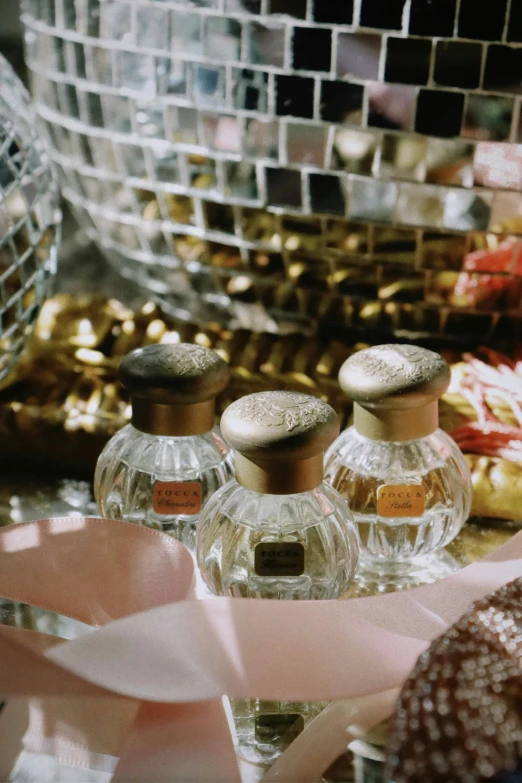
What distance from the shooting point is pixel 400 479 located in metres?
0.50

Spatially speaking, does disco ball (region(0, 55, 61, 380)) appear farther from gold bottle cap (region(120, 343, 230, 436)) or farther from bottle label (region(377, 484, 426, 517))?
bottle label (region(377, 484, 426, 517))

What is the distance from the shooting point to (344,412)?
1.88 ft

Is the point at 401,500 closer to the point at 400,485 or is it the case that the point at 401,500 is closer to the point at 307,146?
the point at 400,485

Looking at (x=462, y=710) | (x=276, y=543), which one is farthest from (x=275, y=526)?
(x=462, y=710)

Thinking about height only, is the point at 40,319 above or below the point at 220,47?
below

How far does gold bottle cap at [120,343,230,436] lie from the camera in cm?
46

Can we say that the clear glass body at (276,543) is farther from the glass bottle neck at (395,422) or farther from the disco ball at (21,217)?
the disco ball at (21,217)

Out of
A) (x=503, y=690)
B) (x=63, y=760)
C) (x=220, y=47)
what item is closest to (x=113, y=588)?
(x=63, y=760)

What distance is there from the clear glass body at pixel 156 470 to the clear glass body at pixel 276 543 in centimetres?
5

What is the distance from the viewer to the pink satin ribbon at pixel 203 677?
1.18 ft

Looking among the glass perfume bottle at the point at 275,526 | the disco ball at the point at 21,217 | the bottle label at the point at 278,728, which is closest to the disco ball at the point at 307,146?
the disco ball at the point at 21,217

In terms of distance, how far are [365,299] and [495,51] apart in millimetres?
164

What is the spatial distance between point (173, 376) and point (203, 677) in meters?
0.15

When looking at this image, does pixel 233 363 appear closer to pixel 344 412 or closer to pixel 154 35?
pixel 344 412
